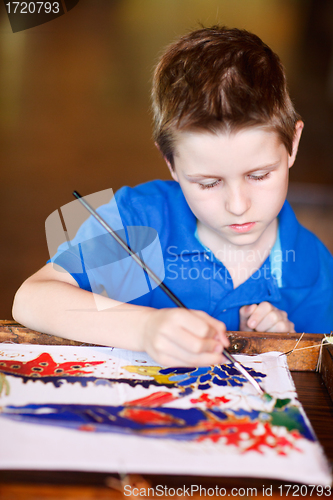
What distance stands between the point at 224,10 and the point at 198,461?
4082 millimetres

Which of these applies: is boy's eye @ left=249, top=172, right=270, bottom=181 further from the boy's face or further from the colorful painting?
the colorful painting

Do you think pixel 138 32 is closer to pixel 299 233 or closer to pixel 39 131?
pixel 39 131

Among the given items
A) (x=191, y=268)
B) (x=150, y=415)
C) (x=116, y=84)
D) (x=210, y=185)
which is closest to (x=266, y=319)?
(x=191, y=268)

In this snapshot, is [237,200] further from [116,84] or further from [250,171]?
[116,84]

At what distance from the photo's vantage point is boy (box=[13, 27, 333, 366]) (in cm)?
60

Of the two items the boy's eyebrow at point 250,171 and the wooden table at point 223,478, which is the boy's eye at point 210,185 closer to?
the boy's eyebrow at point 250,171

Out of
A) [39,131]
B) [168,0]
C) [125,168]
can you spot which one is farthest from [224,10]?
[39,131]

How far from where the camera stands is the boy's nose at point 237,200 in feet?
2.14

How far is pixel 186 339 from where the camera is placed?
1.66ft

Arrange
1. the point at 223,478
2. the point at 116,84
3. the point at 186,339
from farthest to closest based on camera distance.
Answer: the point at 116,84
the point at 186,339
the point at 223,478

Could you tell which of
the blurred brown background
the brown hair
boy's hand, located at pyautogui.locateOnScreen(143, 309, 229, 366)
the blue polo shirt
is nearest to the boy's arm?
boy's hand, located at pyautogui.locateOnScreen(143, 309, 229, 366)

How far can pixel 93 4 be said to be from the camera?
12.3 feet

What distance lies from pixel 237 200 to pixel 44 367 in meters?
0.36

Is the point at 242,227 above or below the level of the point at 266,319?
above
